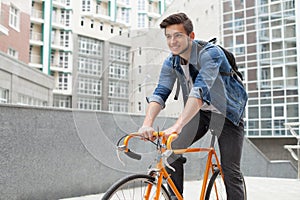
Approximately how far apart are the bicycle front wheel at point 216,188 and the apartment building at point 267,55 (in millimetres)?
7438

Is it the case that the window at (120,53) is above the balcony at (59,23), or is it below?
below

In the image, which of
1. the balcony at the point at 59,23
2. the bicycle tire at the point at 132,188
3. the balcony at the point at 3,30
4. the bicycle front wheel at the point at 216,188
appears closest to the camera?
the bicycle tire at the point at 132,188

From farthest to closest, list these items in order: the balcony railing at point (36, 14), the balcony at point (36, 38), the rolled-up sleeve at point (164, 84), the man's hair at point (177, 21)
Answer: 1. the balcony at point (36, 38)
2. the balcony railing at point (36, 14)
3. the rolled-up sleeve at point (164, 84)
4. the man's hair at point (177, 21)

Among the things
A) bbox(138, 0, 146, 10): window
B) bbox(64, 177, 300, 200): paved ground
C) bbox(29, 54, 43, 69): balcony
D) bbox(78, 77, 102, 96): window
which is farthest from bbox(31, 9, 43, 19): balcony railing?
bbox(78, 77, 102, 96): window

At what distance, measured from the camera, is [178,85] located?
1134 mm

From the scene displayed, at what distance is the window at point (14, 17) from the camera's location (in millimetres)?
2993

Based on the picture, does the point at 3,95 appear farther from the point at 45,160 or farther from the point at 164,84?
the point at 164,84

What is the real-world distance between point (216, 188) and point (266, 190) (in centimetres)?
164

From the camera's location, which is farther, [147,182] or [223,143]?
[223,143]

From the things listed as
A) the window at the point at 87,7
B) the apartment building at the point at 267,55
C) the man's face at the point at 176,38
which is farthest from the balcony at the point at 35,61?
the apartment building at the point at 267,55

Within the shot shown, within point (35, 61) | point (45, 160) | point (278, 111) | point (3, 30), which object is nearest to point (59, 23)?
point (35, 61)

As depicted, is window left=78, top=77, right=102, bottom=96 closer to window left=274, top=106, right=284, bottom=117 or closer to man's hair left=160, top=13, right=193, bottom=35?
man's hair left=160, top=13, right=193, bottom=35

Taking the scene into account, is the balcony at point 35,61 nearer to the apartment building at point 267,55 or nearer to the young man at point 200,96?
the young man at point 200,96

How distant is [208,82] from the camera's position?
97 cm
